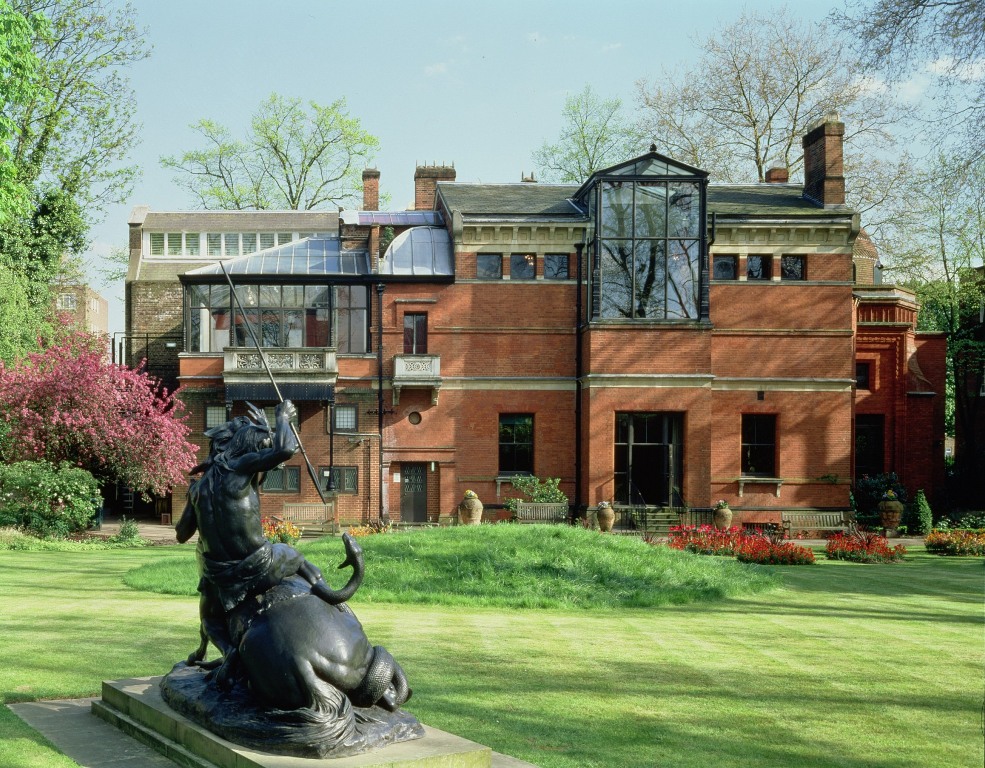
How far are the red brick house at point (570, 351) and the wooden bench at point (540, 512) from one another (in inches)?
57.8

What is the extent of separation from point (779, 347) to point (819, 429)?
10.9ft

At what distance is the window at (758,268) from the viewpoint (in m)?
37.3

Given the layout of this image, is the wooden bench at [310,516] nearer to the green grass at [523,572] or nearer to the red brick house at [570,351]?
the red brick house at [570,351]

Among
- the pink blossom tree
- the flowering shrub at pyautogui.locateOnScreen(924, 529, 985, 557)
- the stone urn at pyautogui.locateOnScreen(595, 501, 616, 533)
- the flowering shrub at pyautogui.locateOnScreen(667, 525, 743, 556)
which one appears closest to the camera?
the flowering shrub at pyautogui.locateOnScreen(667, 525, 743, 556)

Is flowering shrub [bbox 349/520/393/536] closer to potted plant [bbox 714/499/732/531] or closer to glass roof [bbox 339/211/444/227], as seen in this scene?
potted plant [bbox 714/499/732/531]

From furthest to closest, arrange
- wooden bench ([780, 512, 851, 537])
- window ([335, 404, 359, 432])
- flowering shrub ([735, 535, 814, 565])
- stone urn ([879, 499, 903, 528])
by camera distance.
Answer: window ([335, 404, 359, 432]) → wooden bench ([780, 512, 851, 537]) → stone urn ([879, 499, 903, 528]) → flowering shrub ([735, 535, 814, 565])

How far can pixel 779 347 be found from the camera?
122ft

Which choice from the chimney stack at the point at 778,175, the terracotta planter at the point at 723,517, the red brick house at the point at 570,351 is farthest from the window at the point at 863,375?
the terracotta planter at the point at 723,517

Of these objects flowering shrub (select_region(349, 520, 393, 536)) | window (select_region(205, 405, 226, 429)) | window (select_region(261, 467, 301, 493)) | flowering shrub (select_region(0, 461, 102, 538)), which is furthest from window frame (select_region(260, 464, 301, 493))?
flowering shrub (select_region(0, 461, 102, 538))

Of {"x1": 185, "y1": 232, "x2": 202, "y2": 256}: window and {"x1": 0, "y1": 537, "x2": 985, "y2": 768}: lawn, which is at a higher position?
{"x1": 185, "y1": 232, "x2": 202, "y2": 256}: window

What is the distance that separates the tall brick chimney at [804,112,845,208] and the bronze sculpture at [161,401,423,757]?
33770 mm

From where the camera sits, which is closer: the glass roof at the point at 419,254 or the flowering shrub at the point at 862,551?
the flowering shrub at the point at 862,551

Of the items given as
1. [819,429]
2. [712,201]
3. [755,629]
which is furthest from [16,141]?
[755,629]

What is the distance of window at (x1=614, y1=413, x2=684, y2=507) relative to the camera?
116 ft
